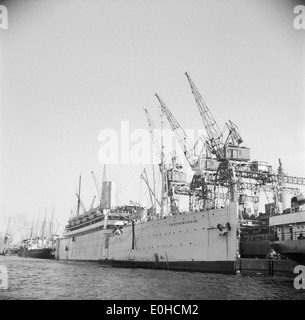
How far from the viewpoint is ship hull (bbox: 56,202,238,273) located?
3651 centimetres

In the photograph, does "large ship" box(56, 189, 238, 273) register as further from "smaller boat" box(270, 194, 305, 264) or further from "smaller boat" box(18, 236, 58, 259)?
"smaller boat" box(18, 236, 58, 259)

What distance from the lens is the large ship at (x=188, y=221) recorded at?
37.2 meters

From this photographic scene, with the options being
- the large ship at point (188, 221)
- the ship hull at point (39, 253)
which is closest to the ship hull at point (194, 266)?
the large ship at point (188, 221)

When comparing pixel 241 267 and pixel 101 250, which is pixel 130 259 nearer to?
pixel 101 250

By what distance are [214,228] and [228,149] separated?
62.5 ft

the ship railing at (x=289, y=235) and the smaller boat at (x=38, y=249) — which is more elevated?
the ship railing at (x=289, y=235)

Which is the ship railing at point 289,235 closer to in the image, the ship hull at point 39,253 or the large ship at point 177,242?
the large ship at point 177,242

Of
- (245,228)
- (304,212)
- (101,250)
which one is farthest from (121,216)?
(304,212)

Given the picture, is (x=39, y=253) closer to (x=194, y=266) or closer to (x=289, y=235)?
(x=194, y=266)

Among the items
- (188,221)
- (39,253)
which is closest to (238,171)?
(188,221)

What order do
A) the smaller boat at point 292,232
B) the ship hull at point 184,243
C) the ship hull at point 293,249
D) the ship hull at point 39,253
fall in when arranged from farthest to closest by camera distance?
the ship hull at point 39,253
the ship hull at point 184,243
the smaller boat at point 292,232
the ship hull at point 293,249

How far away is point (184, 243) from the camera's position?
131 feet

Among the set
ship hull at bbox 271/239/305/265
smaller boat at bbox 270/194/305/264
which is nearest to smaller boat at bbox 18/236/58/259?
smaller boat at bbox 270/194/305/264

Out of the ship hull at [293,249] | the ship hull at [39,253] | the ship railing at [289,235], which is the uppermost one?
the ship railing at [289,235]
